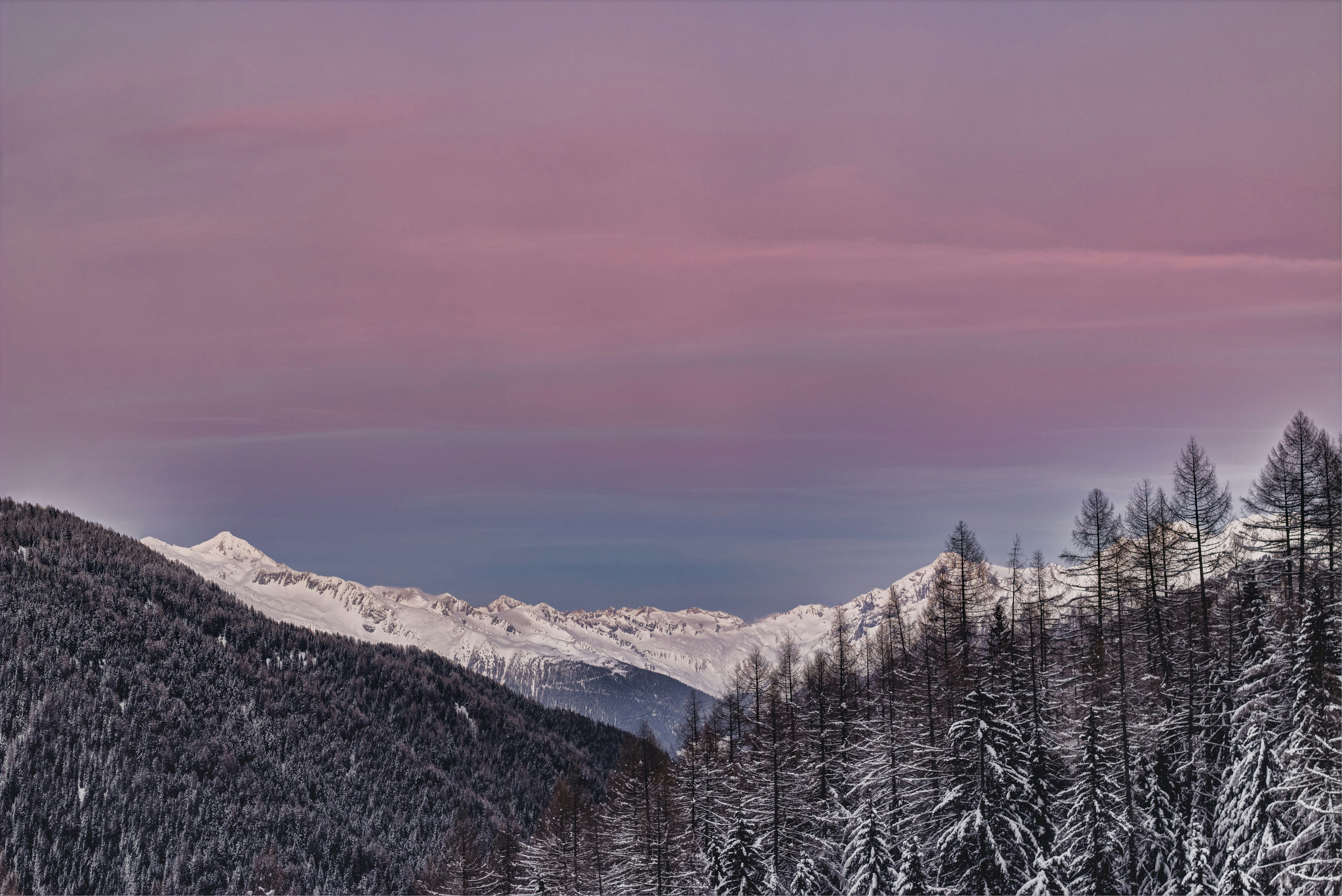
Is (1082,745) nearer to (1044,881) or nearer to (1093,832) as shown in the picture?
(1093,832)

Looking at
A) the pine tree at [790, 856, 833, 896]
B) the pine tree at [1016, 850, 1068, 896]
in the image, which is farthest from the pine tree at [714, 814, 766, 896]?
the pine tree at [1016, 850, 1068, 896]

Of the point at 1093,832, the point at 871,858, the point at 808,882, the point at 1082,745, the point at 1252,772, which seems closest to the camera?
the point at 1252,772

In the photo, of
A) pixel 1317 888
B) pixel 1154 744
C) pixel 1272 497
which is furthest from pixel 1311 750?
pixel 1272 497

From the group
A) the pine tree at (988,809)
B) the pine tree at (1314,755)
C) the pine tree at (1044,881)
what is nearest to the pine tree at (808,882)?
the pine tree at (988,809)

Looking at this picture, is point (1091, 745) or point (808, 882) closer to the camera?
point (1091, 745)

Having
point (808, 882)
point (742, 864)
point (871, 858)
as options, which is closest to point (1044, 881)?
point (871, 858)

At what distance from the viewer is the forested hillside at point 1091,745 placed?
139 feet

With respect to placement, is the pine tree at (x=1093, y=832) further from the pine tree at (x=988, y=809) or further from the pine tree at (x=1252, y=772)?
the pine tree at (x=1252, y=772)

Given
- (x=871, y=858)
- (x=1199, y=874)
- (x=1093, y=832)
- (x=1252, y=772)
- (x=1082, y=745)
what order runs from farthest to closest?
(x=871, y=858), (x=1082, y=745), (x=1093, y=832), (x=1199, y=874), (x=1252, y=772)

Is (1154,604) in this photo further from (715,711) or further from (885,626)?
(885,626)

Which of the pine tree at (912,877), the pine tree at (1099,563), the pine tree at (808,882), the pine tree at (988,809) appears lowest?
the pine tree at (808,882)

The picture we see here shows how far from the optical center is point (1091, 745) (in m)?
45.7

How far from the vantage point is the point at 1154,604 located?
6150 centimetres

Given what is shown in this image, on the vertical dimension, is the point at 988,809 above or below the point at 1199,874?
above
